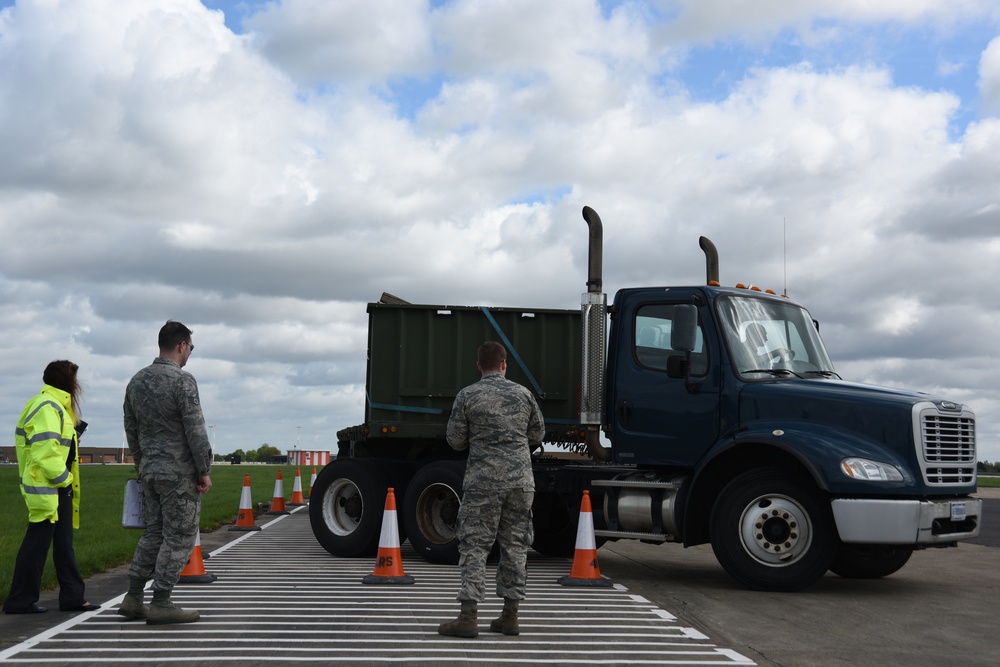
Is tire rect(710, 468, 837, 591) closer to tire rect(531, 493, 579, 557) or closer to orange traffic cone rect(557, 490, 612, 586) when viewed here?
orange traffic cone rect(557, 490, 612, 586)

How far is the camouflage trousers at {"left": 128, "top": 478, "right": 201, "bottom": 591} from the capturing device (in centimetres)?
838

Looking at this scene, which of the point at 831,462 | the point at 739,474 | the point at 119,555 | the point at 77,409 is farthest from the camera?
the point at 119,555

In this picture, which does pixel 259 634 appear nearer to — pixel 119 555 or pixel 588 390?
pixel 588 390

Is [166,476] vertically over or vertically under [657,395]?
under

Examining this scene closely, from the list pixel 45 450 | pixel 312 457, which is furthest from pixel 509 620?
pixel 312 457

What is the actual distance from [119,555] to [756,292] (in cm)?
738

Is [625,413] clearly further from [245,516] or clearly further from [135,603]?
[245,516]

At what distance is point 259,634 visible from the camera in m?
8.02

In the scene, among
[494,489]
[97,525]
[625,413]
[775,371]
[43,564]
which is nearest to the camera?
[494,489]

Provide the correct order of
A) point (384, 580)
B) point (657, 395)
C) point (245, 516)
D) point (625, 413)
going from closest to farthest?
point (384, 580) < point (657, 395) < point (625, 413) < point (245, 516)

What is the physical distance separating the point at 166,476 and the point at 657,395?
5.25 m

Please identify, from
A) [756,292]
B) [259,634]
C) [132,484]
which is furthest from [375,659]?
[756,292]

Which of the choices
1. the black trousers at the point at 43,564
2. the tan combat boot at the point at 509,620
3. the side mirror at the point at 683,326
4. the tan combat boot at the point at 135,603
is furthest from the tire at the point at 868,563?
the black trousers at the point at 43,564

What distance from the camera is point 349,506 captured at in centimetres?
1416
